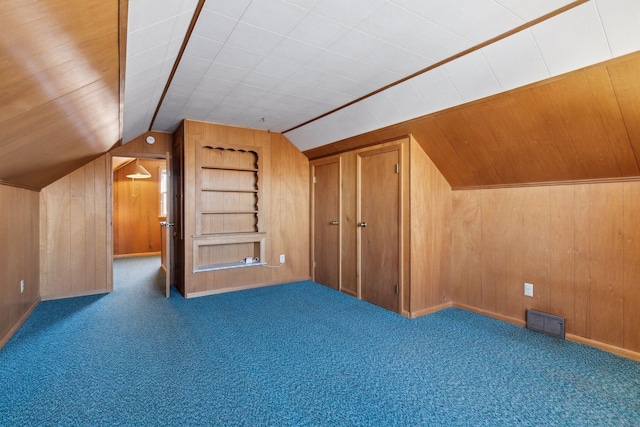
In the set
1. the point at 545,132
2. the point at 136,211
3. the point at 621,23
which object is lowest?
the point at 136,211

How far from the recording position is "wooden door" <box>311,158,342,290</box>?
437cm

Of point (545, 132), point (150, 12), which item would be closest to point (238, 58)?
point (150, 12)

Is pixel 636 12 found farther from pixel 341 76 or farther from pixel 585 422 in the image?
pixel 585 422

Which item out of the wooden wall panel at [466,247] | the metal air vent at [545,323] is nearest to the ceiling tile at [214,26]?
the wooden wall panel at [466,247]

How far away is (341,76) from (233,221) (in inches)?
105

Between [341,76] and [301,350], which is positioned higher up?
[341,76]

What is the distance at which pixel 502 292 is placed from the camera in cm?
317

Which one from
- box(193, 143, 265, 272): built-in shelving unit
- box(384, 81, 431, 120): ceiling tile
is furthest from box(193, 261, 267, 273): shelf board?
box(384, 81, 431, 120): ceiling tile

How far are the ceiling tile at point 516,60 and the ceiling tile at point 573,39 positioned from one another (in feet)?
0.15

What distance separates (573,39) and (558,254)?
5.81ft

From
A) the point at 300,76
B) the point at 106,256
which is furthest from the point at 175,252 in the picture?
the point at 300,76

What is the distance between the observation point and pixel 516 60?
2070 millimetres

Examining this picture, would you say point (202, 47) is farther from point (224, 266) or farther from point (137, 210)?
point (137, 210)

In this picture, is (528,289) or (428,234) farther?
(428,234)
